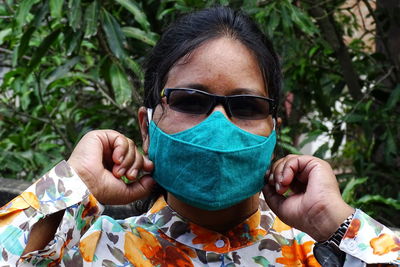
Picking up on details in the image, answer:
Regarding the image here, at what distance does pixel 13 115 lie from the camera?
3.84 m

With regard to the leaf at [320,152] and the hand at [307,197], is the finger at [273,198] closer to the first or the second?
the hand at [307,197]

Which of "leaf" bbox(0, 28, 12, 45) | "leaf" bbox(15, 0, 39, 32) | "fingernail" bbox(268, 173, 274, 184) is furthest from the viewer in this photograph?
"leaf" bbox(0, 28, 12, 45)

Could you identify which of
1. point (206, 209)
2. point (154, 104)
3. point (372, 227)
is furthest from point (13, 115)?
point (372, 227)

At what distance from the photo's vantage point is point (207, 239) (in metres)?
1.53

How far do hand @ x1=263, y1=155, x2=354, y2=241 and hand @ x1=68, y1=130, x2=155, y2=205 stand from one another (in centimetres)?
35

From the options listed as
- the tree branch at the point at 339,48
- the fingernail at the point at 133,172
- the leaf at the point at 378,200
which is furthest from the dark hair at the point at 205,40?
the tree branch at the point at 339,48

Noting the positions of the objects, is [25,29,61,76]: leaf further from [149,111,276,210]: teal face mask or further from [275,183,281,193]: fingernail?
[275,183,281,193]: fingernail

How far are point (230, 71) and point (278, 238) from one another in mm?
488

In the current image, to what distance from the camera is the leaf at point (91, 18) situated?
260cm

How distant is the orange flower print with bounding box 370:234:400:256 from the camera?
4.52 ft

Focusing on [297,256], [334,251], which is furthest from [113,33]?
[334,251]

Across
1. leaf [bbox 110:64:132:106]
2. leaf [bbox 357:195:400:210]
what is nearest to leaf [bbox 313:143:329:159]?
leaf [bbox 357:195:400:210]

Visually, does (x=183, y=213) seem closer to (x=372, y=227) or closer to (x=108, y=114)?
(x=372, y=227)

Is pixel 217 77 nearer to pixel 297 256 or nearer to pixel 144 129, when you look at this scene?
pixel 144 129
